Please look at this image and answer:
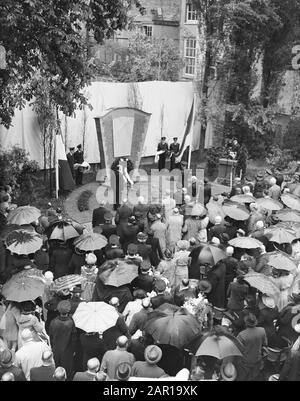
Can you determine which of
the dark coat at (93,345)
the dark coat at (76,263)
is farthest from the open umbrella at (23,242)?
the dark coat at (93,345)

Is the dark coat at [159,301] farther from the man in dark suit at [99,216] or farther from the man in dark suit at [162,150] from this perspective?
the man in dark suit at [162,150]

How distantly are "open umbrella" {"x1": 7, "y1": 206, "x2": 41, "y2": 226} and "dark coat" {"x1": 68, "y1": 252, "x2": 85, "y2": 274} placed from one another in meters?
1.69

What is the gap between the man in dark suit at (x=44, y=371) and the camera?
20.0ft

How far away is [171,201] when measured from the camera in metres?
12.3

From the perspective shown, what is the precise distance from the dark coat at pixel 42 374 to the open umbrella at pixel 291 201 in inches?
300

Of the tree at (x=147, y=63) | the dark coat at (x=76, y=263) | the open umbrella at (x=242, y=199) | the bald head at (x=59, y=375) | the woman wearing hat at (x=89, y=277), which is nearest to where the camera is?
the bald head at (x=59, y=375)

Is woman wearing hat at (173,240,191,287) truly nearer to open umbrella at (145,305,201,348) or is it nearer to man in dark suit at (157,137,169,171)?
open umbrella at (145,305,201,348)

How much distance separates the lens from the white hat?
25.2ft

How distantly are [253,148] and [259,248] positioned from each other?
12548 mm

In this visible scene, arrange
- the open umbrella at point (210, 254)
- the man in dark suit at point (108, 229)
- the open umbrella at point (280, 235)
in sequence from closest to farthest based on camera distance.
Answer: the open umbrella at point (210, 254) → the open umbrella at point (280, 235) → the man in dark suit at point (108, 229)

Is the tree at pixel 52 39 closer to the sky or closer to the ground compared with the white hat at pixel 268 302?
closer to the sky

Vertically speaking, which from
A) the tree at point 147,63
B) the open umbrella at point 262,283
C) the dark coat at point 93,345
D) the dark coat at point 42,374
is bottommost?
the dark coat at point 93,345
